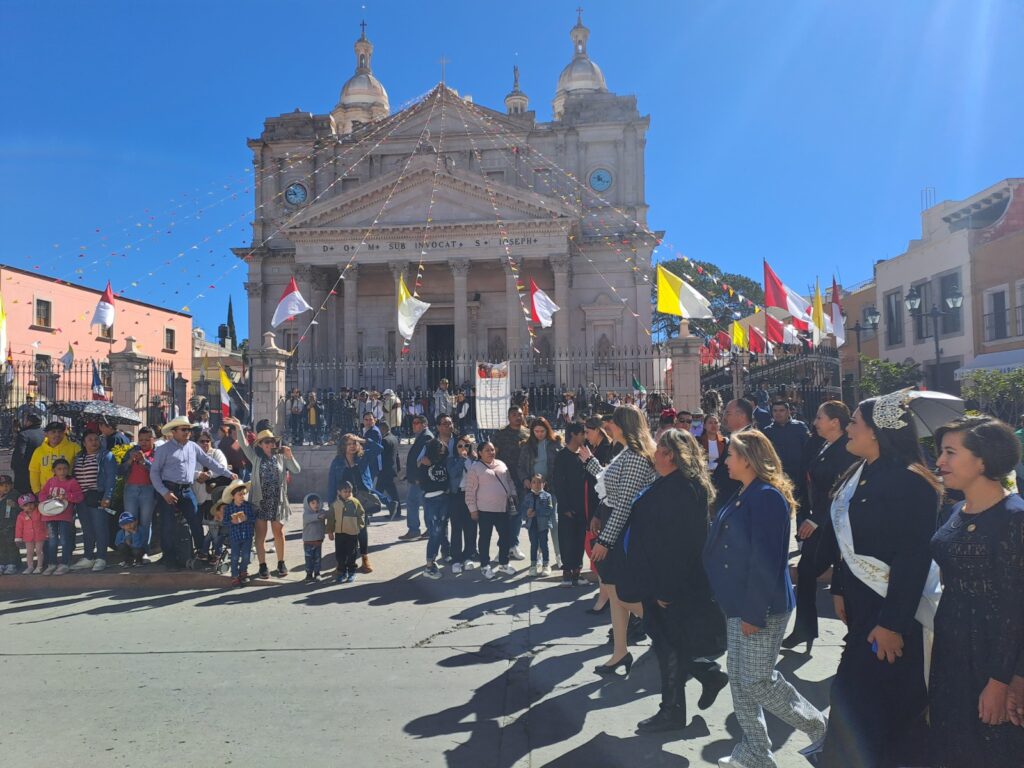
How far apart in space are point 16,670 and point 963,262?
29.0 m

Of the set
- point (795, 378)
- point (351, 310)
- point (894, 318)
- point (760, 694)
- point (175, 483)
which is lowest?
point (760, 694)

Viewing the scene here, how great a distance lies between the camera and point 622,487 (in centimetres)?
514

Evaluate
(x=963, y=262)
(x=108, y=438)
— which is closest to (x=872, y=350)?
(x=963, y=262)

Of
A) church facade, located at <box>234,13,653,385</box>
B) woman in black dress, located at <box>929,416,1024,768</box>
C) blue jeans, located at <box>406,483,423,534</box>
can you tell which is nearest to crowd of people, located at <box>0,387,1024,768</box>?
woman in black dress, located at <box>929,416,1024,768</box>

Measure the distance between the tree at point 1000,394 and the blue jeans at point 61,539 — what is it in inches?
614

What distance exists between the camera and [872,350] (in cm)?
3253

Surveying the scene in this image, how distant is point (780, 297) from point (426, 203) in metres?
15.4

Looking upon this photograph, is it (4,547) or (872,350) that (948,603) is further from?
(872,350)

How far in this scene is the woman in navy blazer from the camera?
354 cm

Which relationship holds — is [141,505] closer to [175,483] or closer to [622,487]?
[175,483]

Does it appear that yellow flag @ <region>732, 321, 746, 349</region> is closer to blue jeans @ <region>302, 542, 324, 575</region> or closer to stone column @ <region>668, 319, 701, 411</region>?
stone column @ <region>668, 319, 701, 411</region>

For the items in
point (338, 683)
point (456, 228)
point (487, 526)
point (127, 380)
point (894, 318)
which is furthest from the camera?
point (894, 318)

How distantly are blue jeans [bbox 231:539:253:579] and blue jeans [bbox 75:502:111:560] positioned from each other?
1.82 meters

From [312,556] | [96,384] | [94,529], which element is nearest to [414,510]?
[312,556]
